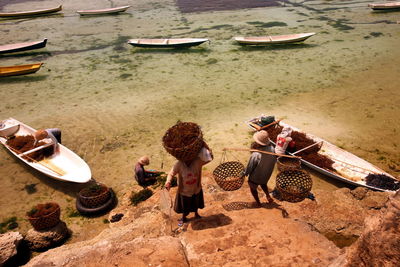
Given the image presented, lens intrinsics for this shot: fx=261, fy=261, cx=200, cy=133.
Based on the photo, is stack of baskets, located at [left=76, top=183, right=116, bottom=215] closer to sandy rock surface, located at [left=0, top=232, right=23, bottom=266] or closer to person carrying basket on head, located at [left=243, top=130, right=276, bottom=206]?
sandy rock surface, located at [left=0, top=232, right=23, bottom=266]

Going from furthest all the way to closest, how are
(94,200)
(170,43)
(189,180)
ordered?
1. (170,43)
2. (94,200)
3. (189,180)

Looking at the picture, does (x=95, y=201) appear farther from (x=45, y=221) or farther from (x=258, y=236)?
(x=258, y=236)

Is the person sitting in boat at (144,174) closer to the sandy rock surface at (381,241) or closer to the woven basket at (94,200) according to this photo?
the woven basket at (94,200)

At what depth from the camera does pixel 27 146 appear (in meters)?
8.46

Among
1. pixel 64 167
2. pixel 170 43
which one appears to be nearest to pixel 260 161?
pixel 64 167

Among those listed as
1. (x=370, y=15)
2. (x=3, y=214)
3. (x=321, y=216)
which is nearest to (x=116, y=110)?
(x=3, y=214)

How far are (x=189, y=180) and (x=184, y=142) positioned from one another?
765 millimetres

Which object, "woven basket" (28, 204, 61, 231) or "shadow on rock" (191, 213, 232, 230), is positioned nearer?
"shadow on rock" (191, 213, 232, 230)

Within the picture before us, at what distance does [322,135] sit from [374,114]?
2.77 metres

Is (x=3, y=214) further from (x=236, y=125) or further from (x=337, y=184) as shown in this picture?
(x=337, y=184)

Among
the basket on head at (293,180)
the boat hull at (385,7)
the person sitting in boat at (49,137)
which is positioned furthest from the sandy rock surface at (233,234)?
the boat hull at (385,7)

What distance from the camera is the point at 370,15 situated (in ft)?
74.2

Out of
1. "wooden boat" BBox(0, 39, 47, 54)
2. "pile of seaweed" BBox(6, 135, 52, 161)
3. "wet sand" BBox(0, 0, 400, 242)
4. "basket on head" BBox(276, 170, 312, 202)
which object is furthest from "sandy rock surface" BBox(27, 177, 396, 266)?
"wooden boat" BBox(0, 39, 47, 54)

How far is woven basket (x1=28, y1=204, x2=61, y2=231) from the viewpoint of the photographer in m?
5.84
